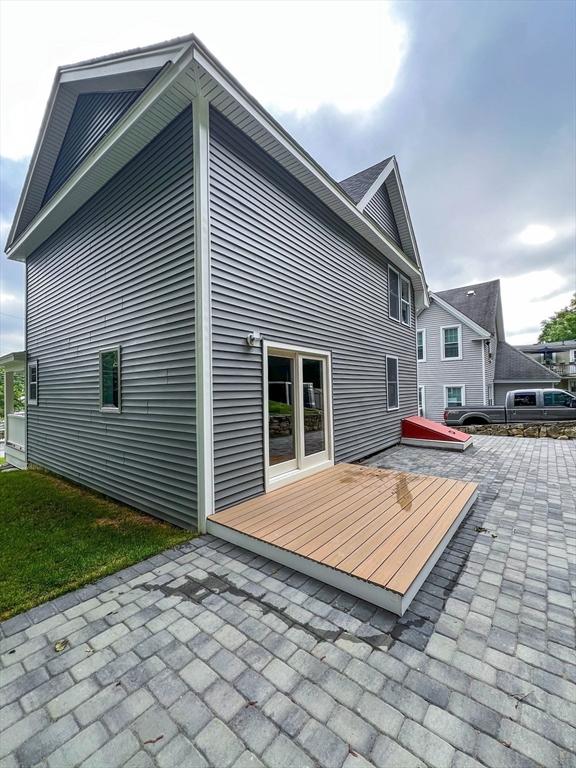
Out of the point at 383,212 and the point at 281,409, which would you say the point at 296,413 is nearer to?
the point at 281,409

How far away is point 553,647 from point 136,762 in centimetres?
232

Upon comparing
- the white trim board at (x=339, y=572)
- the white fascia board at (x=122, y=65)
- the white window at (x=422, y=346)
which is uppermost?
the white fascia board at (x=122, y=65)

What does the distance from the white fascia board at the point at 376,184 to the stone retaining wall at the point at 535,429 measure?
27.0 feet

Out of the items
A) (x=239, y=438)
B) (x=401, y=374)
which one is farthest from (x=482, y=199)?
(x=239, y=438)

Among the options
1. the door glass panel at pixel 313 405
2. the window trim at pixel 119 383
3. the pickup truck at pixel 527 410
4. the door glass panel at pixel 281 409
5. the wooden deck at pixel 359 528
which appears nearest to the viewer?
the wooden deck at pixel 359 528

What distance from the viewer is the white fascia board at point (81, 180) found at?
139 inches

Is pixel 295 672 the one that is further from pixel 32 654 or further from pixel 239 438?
pixel 239 438

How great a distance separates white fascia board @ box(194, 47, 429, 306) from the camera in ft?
11.2

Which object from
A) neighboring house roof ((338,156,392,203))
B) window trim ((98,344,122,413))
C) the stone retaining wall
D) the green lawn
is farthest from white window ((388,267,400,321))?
the green lawn

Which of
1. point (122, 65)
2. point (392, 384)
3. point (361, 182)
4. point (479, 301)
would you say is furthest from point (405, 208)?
point (479, 301)

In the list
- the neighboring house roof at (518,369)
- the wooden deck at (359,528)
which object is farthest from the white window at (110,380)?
the neighboring house roof at (518,369)

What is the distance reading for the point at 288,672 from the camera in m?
1.75

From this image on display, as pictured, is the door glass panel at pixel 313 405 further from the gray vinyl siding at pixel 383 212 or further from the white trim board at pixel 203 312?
the gray vinyl siding at pixel 383 212

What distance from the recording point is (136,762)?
1.34 m
